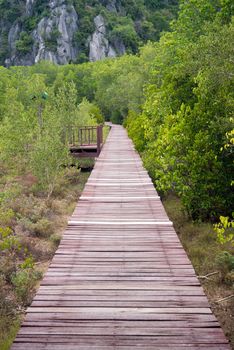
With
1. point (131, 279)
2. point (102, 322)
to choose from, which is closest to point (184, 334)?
point (102, 322)

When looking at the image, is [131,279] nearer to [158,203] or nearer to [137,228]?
[137,228]

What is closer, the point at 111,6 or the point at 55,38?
the point at 55,38

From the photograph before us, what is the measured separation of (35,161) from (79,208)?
26.9ft

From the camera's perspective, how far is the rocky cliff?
119m

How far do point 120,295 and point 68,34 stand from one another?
12543 cm

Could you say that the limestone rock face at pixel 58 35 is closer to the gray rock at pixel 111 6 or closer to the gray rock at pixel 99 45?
the gray rock at pixel 99 45

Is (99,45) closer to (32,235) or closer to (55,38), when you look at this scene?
(55,38)

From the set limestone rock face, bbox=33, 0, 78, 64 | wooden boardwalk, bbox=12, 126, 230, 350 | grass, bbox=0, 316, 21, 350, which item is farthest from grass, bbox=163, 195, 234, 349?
limestone rock face, bbox=33, 0, 78, 64

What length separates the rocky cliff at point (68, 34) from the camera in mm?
119312

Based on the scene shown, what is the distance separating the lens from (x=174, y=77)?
1373 cm

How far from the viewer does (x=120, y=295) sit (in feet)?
18.0

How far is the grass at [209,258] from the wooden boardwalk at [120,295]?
143 cm

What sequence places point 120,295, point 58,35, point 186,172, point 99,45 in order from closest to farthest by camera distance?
point 120,295 → point 186,172 → point 58,35 → point 99,45

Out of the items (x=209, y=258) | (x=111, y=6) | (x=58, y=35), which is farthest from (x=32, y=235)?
(x=111, y=6)
